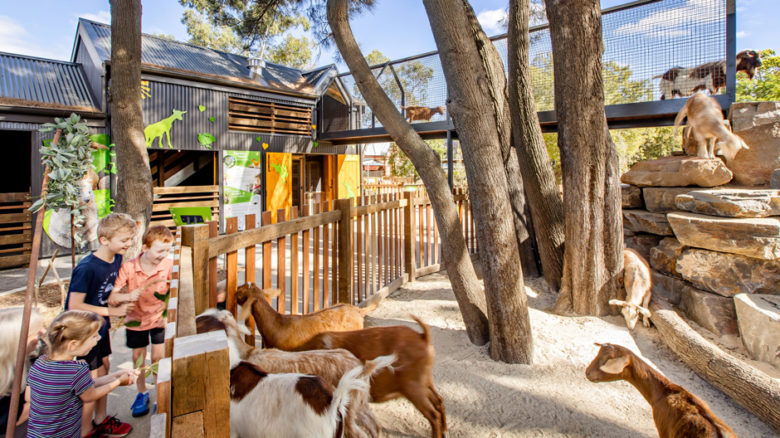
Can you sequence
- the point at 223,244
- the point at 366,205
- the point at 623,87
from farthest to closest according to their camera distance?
the point at 623,87, the point at 366,205, the point at 223,244

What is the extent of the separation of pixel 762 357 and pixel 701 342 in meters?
1.10

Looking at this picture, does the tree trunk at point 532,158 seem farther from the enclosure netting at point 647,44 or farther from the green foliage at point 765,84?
the green foliage at point 765,84

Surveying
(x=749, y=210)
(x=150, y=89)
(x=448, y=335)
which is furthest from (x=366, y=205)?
(x=150, y=89)

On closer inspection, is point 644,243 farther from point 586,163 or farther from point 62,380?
point 62,380

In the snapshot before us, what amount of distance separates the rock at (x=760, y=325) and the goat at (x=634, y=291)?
91 centimetres

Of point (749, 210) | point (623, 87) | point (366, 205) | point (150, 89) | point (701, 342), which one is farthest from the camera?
point (150, 89)

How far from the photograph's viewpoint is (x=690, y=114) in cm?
636

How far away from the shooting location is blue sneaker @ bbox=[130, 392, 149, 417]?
308 cm

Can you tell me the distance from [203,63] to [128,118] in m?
9.77

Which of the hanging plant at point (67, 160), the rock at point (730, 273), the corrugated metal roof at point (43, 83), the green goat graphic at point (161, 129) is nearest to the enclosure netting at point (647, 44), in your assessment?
the rock at point (730, 273)

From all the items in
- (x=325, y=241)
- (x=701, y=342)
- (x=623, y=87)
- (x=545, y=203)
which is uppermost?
(x=623, y=87)

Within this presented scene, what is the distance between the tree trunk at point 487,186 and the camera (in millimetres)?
3896

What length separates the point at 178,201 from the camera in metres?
12.2

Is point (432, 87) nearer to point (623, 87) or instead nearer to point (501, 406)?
point (623, 87)
